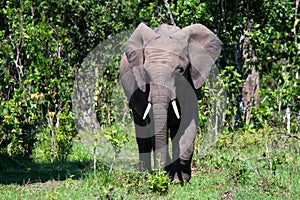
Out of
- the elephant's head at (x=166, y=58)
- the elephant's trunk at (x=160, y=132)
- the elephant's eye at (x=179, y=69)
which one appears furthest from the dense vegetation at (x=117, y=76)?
the elephant's eye at (x=179, y=69)

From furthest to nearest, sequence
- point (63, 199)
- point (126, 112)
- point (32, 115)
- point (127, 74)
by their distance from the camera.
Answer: point (126, 112), point (32, 115), point (127, 74), point (63, 199)

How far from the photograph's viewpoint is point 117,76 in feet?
45.4

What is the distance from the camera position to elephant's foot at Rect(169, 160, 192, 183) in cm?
896

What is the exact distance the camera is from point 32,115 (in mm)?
11273

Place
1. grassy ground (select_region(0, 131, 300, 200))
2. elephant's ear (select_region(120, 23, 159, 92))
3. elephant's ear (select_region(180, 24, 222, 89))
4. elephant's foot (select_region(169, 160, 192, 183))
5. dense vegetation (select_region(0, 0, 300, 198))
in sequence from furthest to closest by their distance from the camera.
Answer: dense vegetation (select_region(0, 0, 300, 198)), elephant's ear (select_region(180, 24, 222, 89)), elephant's ear (select_region(120, 23, 159, 92)), elephant's foot (select_region(169, 160, 192, 183)), grassy ground (select_region(0, 131, 300, 200))

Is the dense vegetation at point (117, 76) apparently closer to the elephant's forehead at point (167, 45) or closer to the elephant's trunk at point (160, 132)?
the elephant's trunk at point (160, 132)

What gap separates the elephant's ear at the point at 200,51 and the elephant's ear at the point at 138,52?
53 centimetres

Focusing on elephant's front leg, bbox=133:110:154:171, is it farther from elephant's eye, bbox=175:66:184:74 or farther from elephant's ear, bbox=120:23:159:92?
elephant's eye, bbox=175:66:184:74

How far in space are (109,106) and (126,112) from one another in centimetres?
184

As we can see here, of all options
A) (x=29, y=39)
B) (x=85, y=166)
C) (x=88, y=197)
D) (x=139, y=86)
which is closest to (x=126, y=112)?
(x=29, y=39)

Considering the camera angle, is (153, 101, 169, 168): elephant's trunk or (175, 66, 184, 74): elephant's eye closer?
(153, 101, 169, 168): elephant's trunk

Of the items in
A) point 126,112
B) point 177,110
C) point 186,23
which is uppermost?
point 186,23

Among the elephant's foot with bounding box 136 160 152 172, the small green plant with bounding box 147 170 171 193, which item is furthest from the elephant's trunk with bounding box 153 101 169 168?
the elephant's foot with bounding box 136 160 152 172

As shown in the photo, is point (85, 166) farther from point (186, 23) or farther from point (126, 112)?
point (126, 112)
